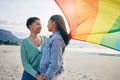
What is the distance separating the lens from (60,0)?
2.32 m

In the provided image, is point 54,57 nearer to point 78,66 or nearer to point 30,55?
point 30,55

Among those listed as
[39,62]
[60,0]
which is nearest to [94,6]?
[60,0]

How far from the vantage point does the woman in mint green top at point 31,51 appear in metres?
2.37

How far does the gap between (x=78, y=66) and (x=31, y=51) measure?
18.2 ft

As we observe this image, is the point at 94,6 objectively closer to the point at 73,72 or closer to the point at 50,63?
the point at 50,63

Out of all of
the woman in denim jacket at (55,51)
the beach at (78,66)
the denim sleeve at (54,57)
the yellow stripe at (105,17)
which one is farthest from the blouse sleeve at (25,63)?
the beach at (78,66)

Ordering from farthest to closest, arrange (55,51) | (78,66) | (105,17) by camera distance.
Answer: (78,66) → (105,17) → (55,51)

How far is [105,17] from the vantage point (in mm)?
2242

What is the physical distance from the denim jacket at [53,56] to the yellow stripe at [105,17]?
298 mm

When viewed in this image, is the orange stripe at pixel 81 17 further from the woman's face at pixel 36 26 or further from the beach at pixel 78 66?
the beach at pixel 78 66

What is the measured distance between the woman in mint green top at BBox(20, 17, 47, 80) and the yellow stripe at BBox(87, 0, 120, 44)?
44 centimetres

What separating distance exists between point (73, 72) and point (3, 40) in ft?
12.5

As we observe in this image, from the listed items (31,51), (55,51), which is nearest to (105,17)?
(55,51)

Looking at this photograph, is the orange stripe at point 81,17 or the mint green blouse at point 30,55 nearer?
the orange stripe at point 81,17
